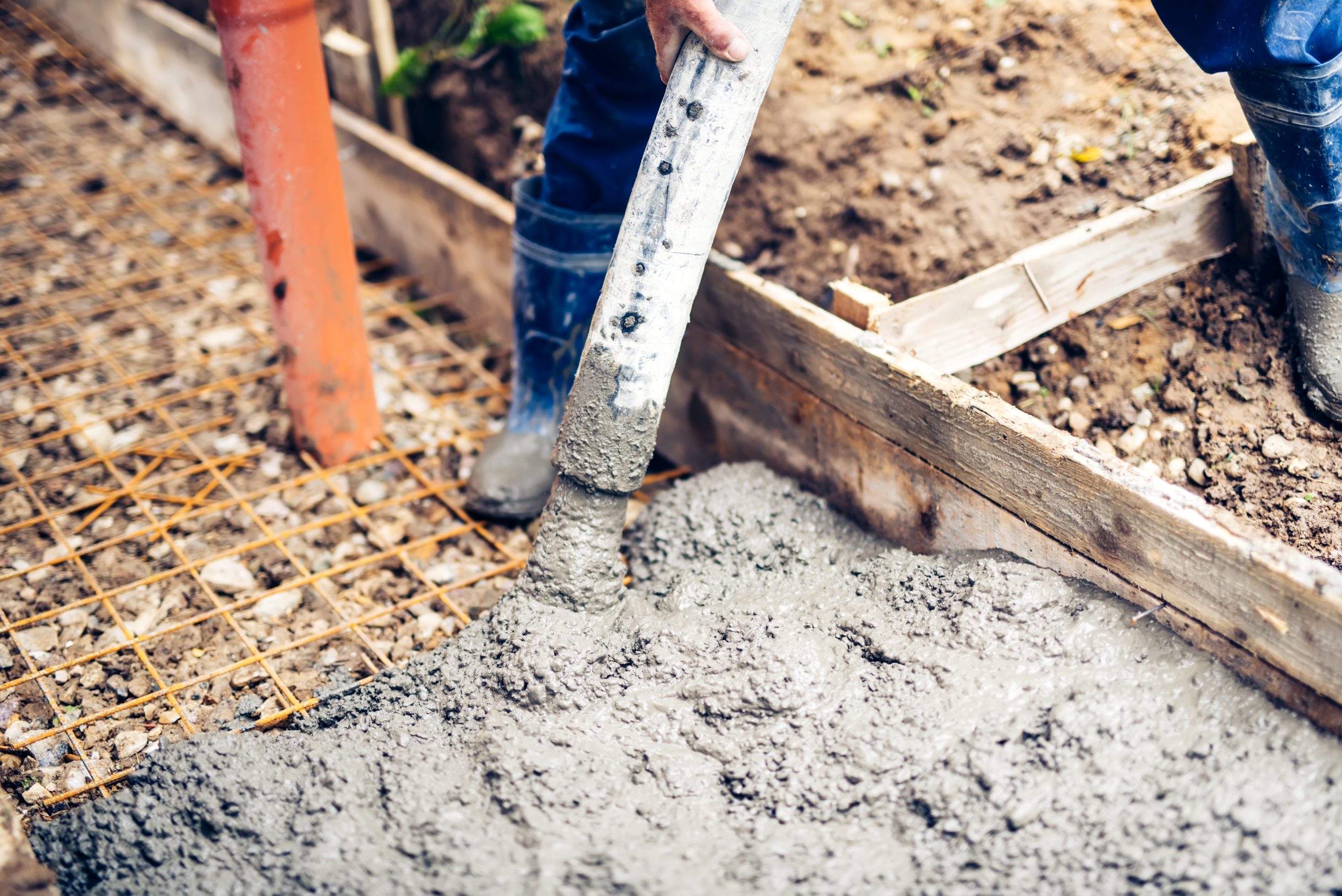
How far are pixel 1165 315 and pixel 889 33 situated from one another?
1.26 metres

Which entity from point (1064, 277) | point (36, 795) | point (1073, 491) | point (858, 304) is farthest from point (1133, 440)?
point (36, 795)

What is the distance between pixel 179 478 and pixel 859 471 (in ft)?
5.86

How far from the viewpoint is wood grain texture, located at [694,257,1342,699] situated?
4.95ft

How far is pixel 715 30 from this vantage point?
1.73 m

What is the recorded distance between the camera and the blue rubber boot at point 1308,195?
181cm

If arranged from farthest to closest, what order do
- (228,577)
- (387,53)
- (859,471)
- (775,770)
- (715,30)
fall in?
(387,53) < (228,577) < (859,471) < (715,30) < (775,770)

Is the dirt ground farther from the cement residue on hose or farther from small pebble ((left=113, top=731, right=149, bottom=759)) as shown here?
small pebble ((left=113, top=731, right=149, bottom=759))

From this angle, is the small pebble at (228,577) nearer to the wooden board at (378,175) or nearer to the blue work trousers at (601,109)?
the wooden board at (378,175)

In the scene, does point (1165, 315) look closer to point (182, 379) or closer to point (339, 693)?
point (339, 693)

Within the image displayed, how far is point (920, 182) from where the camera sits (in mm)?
2725

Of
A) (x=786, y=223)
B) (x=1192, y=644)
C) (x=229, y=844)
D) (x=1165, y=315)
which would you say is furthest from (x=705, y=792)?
(x=786, y=223)

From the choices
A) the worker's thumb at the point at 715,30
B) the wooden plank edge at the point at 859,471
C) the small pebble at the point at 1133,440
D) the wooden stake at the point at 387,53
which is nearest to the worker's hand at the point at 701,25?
the worker's thumb at the point at 715,30

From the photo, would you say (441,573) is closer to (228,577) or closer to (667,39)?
(228,577)

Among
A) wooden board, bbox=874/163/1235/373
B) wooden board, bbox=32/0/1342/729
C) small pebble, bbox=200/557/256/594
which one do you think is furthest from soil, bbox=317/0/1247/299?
small pebble, bbox=200/557/256/594
